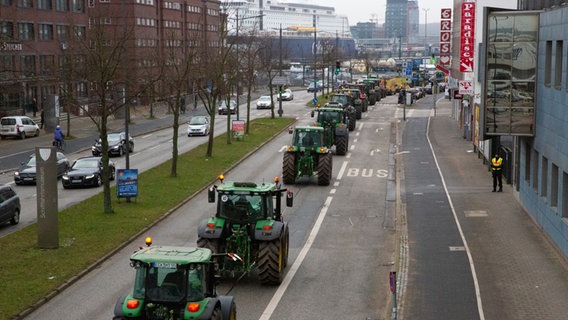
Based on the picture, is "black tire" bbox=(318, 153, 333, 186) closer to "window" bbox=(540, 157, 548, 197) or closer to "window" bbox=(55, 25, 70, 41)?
"window" bbox=(540, 157, 548, 197)

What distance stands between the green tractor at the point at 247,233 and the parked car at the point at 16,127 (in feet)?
133

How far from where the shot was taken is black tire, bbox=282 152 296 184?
37219 mm

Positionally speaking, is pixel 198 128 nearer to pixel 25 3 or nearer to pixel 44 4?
pixel 25 3

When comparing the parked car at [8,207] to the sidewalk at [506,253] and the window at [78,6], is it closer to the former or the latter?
the sidewalk at [506,253]

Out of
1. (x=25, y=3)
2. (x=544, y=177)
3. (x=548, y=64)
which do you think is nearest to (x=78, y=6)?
(x=25, y=3)

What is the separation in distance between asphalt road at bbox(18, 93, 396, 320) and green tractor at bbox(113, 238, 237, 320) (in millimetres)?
3985

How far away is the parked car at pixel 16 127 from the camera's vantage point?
58.2 meters

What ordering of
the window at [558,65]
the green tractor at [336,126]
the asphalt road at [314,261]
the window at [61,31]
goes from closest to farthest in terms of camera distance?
1. the asphalt road at [314,261]
2. the window at [558,65]
3. the green tractor at [336,126]
4. the window at [61,31]

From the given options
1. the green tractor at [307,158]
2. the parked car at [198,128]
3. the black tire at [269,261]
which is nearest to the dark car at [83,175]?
the green tractor at [307,158]

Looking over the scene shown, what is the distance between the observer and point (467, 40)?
5125cm

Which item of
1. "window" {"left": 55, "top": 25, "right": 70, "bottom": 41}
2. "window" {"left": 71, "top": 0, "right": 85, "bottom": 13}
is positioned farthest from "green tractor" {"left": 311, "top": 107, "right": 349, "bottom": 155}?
"window" {"left": 71, "top": 0, "right": 85, "bottom": 13}

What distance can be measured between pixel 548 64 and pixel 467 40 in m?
24.2

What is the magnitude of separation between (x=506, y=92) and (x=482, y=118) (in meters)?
1.27

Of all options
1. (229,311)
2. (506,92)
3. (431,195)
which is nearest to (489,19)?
(506,92)
